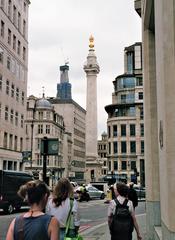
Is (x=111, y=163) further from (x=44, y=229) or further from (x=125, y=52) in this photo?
(x=44, y=229)

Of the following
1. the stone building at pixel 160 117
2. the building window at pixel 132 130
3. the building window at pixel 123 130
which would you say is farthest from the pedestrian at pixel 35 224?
the building window at pixel 132 130

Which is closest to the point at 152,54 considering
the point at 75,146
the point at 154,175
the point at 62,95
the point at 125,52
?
the point at 154,175

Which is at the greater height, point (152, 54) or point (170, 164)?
point (152, 54)

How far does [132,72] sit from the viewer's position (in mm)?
97125

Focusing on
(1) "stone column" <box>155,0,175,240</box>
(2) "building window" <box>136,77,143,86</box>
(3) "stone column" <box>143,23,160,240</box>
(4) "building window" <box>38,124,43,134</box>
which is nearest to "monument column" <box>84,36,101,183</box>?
(2) "building window" <box>136,77,143,86</box>

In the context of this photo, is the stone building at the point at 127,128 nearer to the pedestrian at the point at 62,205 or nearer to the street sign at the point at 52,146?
the street sign at the point at 52,146

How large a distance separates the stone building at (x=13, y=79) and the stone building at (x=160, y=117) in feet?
103

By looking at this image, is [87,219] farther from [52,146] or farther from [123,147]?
[123,147]

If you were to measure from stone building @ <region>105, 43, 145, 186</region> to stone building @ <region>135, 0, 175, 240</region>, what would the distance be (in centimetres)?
7480

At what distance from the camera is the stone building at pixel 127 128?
9019 centimetres

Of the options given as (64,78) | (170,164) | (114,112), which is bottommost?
(170,164)

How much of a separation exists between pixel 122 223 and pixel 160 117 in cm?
198

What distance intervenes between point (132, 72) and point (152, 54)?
85268 millimetres

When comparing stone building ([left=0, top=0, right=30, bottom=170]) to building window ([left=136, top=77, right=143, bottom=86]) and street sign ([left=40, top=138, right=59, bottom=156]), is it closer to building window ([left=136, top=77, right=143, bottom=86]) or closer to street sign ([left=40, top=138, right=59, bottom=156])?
street sign ([left=40, top=138, right=59, bottom=156])
